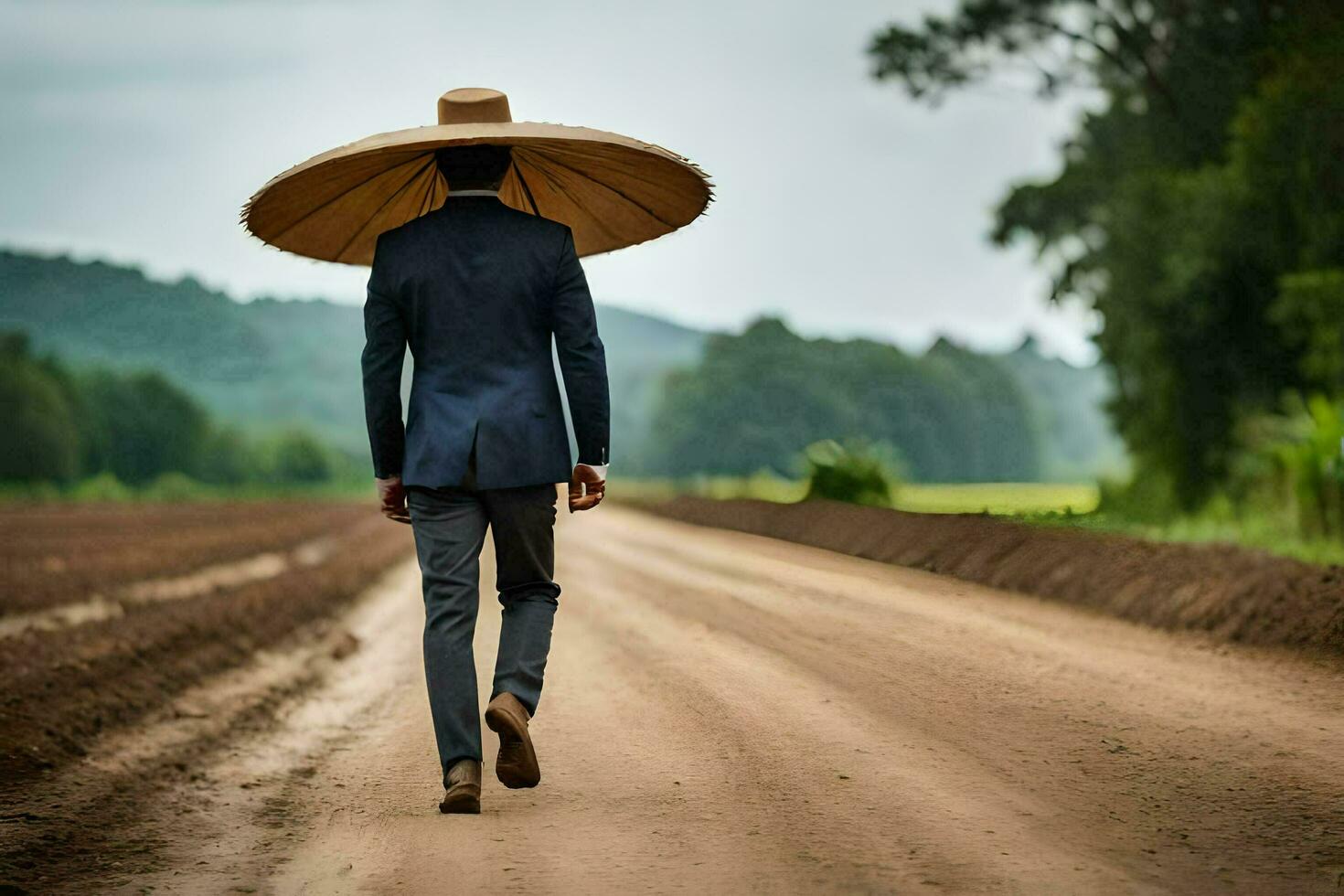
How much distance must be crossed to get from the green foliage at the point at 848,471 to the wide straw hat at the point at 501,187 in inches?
551

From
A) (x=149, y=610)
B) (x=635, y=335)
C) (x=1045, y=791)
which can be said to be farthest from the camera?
(x=635, y=335)

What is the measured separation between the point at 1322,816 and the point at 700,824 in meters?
1.82

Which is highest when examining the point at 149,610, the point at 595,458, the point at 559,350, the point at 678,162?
the point at 678,162

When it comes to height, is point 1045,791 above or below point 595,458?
below

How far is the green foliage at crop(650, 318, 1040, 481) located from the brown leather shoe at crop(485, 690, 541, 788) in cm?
7399

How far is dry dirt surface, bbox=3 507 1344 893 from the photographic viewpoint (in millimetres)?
3906

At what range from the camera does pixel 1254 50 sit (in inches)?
845

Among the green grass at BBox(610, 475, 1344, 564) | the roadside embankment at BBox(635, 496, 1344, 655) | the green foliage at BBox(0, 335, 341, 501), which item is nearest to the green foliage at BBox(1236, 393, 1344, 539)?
the green grass at BBox(610, 475, 1344, 564)

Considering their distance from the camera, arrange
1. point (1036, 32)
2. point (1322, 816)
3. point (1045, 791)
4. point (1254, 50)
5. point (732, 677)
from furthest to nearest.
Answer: point (1036, 32) < point (1254, 50) < point (732, 677) < point (1045, 791) < point (1322, 816)

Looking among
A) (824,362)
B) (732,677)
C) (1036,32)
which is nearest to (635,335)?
(824,362)

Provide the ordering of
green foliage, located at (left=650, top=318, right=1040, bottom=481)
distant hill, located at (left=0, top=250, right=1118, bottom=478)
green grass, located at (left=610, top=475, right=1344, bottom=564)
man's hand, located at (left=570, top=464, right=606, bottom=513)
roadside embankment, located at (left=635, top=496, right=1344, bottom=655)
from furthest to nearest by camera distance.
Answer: distant hill, located at (left=0, top=250, right=1118, bottom=478) < green foliage, located at (left=650, top=318, right=1040, bottom=481) < green grass, located at (left=610, top=475, right=1344, bottom=564) < roadside embankment, located at (left=635, top=496, right=1344, bottom=655) < man's hand, located at (left=570, top=464, right=606, bottom=513)

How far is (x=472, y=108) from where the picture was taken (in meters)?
4.68

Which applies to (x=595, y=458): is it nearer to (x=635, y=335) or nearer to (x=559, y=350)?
(x=559, y=350)

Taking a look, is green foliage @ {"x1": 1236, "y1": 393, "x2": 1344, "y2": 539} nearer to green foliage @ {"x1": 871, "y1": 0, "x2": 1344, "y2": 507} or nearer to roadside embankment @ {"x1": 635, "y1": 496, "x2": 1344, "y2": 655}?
roadside embankment @ {"x1": 635, "y1": 496, "x2": 1344, "y2": 655}
